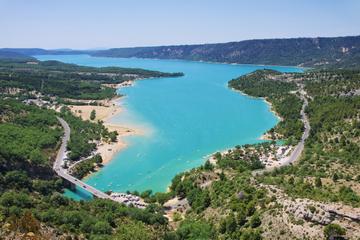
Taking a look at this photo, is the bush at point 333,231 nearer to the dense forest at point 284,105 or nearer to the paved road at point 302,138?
the paved road at point 302,138

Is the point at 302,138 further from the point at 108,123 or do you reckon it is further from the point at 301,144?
the point at 108,123

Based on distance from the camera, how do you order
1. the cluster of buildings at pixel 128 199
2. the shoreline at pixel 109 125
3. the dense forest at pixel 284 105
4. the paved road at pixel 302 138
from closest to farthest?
the cluster of buildings at pixel 128 199
the paved road at pixel 302 138
the shoreline at pixel 109 125
the dense forest at pixel 284 105

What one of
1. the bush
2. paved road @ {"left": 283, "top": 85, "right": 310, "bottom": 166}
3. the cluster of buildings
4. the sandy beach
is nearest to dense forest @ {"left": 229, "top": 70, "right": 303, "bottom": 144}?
paved road @ {"left": 283, "top": 85, "right": 310, "bottom": 166}

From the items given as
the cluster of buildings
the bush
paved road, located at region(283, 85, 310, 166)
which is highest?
the bush

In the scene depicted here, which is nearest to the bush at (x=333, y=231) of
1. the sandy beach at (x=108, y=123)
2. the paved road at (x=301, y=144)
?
the paved road at (x=301, y=144)

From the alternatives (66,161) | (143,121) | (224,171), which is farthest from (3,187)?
(143,121)

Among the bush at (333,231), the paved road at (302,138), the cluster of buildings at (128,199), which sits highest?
the bush at (333,231)

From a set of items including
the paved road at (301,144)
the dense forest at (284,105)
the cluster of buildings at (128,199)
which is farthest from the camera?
the dense forest at (284,105)

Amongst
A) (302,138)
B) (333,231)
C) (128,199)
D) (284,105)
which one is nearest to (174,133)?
(302,138)

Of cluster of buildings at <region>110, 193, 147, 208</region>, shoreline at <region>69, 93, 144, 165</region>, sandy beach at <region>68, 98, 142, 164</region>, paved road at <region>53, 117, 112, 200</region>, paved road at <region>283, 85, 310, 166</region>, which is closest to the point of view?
cluster of buildings at <region>110, 193, 147, 208</region>

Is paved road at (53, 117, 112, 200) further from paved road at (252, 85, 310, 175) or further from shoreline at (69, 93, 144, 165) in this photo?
paved road at (252, 85, 310, 175)
